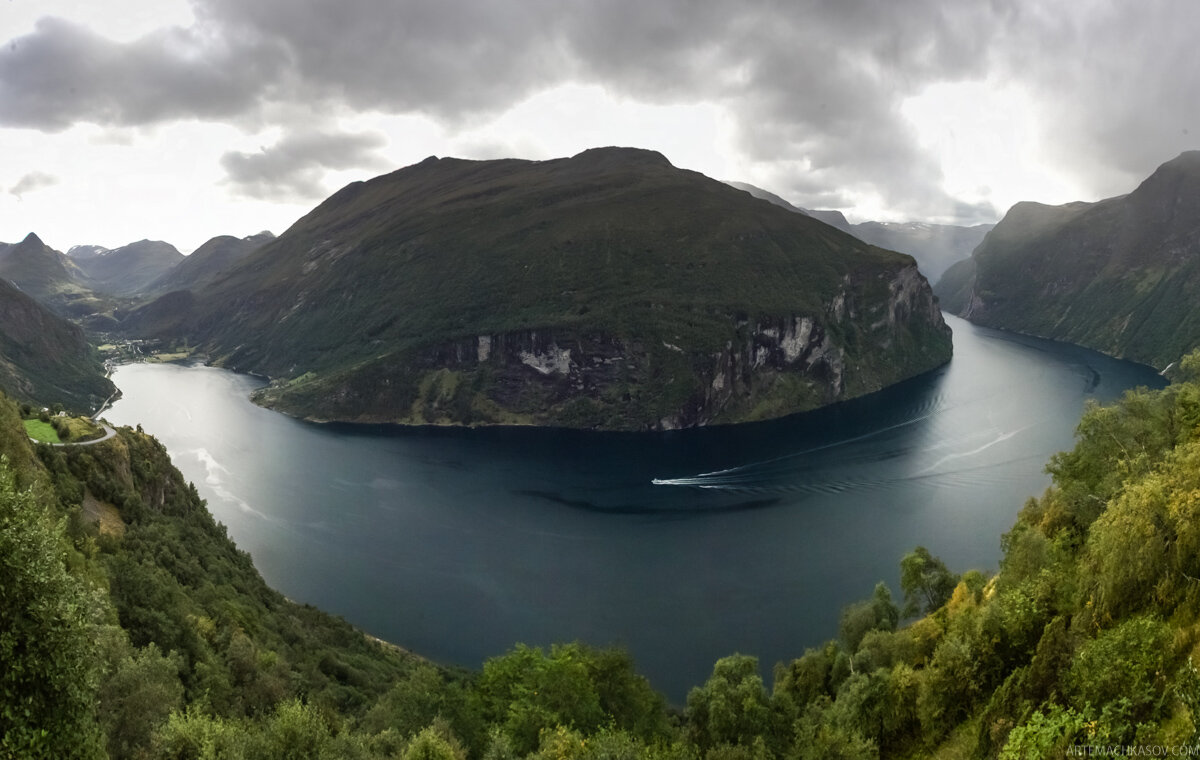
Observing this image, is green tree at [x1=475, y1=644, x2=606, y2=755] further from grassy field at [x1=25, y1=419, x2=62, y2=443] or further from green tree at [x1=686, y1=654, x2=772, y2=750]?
grassy field at [x1=25, y1=419, x2=62, y2=443]

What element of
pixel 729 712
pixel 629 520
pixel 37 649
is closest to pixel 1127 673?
pixel 729 712

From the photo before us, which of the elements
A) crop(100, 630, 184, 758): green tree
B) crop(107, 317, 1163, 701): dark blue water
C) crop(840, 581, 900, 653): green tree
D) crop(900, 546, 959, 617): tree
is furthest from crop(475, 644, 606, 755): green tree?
crop(107, 317, 1163, 701): dark blue water

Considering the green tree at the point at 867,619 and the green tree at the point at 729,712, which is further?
the green tree at the point at 867,619

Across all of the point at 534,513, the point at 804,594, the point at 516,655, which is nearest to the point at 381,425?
the point at 534,513

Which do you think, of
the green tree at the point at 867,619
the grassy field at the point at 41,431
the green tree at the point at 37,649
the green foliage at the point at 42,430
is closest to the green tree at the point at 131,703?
the green tree at the point at 37,649

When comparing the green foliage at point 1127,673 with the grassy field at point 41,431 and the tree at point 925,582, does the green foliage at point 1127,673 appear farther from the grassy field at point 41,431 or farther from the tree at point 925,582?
the grassy field at point 41,431

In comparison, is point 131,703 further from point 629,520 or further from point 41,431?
point 629,520
